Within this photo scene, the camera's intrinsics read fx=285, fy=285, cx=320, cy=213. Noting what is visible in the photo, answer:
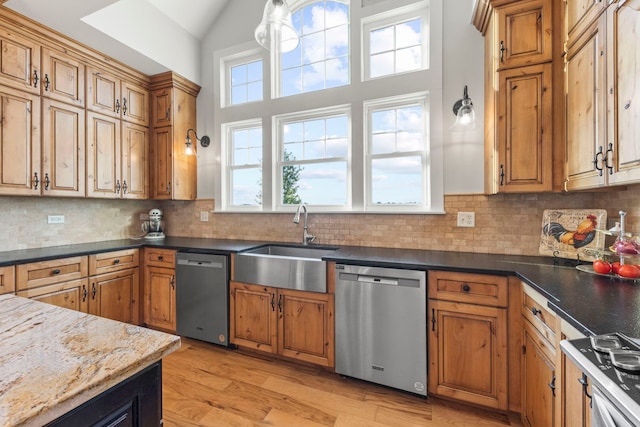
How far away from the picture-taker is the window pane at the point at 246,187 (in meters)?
3.31

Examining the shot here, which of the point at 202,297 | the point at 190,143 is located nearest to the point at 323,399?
the point at 202,297

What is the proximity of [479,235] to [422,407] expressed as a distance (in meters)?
1.34

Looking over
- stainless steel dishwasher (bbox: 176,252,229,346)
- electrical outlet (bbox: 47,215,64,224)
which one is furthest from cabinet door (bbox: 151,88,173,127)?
stainless steel dishwasher (bbox: 176,252,229,346)

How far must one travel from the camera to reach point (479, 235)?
2.33 meters

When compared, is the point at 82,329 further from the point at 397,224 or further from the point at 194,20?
the point at 194,20

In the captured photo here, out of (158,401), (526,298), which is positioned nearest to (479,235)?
(526,298)

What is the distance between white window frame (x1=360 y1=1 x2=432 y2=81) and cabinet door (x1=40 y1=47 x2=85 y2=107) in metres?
2.67

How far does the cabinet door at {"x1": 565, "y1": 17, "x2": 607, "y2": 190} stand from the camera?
1.47 metres

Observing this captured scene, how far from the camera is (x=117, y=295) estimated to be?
2748 millimetres

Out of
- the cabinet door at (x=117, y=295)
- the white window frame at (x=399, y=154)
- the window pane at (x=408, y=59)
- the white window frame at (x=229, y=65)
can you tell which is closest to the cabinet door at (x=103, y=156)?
the cabinet door at (x=117, y=295)

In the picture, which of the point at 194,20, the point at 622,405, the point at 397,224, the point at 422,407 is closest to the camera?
the point at 622,405

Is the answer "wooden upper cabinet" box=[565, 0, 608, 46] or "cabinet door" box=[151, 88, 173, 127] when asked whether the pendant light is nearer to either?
"wooden upper cabinet" box=[565, 0, 608, 46]

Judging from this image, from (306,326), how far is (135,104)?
9.98 ft

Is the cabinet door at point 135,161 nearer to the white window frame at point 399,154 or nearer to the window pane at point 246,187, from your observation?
the window pane at point 246,187
